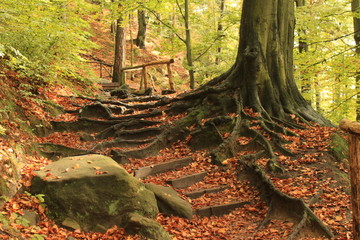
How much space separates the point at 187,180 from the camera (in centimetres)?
661

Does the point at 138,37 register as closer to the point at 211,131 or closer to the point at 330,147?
the point at 211,131

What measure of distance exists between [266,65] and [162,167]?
13.6 ft

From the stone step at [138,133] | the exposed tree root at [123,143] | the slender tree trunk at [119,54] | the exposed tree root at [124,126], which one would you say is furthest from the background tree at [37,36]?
the slender tree trunk at [119,54]

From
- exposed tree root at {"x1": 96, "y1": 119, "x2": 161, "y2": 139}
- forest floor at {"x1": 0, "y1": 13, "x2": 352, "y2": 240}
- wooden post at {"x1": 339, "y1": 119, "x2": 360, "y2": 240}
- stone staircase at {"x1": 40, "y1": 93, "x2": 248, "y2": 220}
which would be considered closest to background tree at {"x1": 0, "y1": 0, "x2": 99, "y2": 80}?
forest floor at {"x1": 0, "y1": 13, "x2": 352, "y2": 240}

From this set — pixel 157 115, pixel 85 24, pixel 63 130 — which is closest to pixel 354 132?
pixel 157 115

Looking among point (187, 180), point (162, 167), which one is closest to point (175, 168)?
point (162, 167)

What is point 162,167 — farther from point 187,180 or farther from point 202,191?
point 202,191

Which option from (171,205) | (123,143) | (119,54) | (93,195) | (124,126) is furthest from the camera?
(119,54)

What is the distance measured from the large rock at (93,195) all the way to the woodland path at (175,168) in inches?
24.6

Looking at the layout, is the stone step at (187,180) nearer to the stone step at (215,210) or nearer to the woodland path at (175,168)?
the woodland path at (175,168)

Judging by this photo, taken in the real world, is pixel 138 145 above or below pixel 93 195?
above

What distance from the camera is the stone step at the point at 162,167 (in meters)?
6.73

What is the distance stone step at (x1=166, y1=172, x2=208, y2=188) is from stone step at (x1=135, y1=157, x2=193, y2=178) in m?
0.62

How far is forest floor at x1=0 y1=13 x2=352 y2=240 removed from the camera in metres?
4.32
